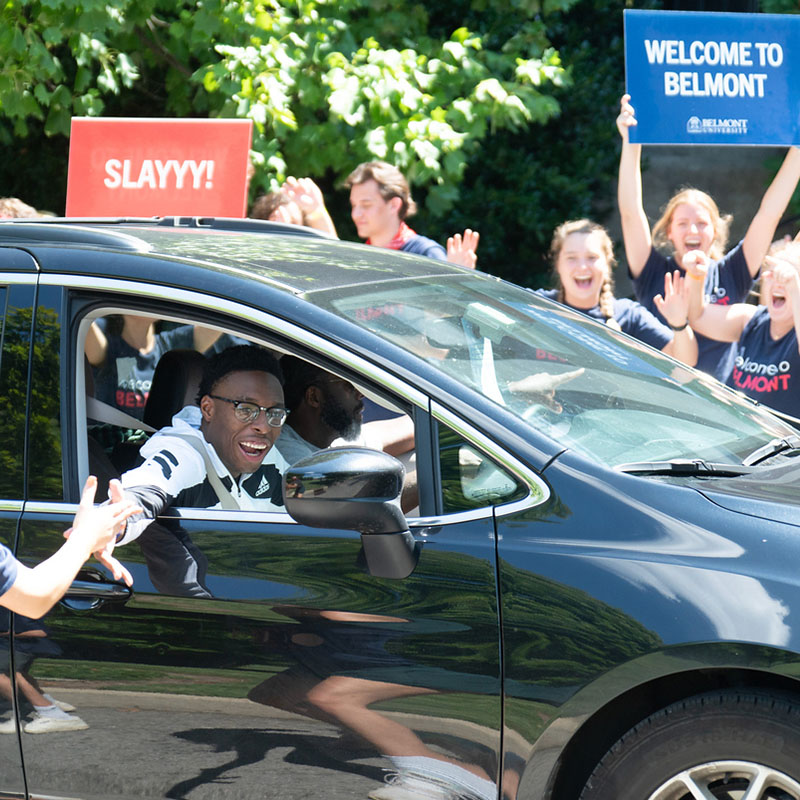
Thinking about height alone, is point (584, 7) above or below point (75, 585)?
above

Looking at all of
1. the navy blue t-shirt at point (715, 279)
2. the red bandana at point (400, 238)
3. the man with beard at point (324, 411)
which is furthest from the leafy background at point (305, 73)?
the man with beard at point (324, 411)

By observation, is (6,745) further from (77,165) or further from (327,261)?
(77,165)

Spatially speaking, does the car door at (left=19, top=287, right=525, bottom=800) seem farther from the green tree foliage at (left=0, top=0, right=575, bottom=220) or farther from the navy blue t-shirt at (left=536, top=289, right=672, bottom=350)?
the green tree foliage at (left=0, top=0, right=575, bottom=220)

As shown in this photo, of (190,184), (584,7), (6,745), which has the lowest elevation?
(6,745)

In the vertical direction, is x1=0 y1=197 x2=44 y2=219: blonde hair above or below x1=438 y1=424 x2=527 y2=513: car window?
above

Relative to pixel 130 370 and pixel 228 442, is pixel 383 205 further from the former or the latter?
pixel 228 442

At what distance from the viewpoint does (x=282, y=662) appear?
2.96 meters

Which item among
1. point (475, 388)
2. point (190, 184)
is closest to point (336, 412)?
point (475, 388)

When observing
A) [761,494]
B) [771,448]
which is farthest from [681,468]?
[771,448]

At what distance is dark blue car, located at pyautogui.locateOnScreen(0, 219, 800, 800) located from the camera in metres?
2.78

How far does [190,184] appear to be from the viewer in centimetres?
667

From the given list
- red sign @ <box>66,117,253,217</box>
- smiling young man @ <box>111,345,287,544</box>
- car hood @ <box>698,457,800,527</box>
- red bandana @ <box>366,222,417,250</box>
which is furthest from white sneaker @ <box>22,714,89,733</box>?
red bandana @ <box>366,222,417,250</box>

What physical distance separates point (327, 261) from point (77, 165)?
3583 mm

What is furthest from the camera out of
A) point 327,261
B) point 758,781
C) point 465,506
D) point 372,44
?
point 372,44
